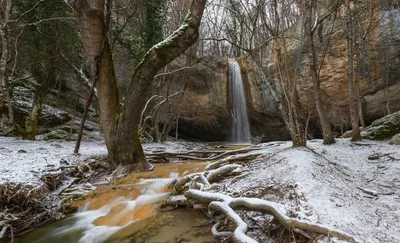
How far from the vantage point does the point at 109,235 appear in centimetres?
300

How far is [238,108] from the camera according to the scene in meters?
19.4

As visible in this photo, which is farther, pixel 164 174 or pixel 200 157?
pixel 200 157

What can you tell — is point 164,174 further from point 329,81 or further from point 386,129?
point 329,81

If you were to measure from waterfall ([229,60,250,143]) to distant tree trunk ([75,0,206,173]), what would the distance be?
14.7 m

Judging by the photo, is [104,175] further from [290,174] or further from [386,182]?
[386,182]

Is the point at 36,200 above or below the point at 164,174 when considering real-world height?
below

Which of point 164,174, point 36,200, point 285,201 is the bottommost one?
point 36,200

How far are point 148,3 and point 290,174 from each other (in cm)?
960

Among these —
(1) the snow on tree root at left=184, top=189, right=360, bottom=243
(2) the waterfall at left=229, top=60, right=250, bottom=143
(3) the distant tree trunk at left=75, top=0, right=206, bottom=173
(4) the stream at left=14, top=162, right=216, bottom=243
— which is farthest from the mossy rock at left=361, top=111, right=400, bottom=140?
(2) the waterfall at left=229, top=60, right=250, bottom=143

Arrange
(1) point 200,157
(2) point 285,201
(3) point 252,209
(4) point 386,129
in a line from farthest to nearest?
(4) point 386,129, (1) point 200,157, (2) point 285,201, (3) point 252,209

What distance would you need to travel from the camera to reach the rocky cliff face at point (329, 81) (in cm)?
1298

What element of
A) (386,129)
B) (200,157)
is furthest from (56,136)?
(386,129)

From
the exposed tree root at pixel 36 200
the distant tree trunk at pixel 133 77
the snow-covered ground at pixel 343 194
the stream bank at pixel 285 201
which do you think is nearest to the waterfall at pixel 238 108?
the distant tree trunk at pixel 133 77

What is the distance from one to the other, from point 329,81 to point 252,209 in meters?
14.6
